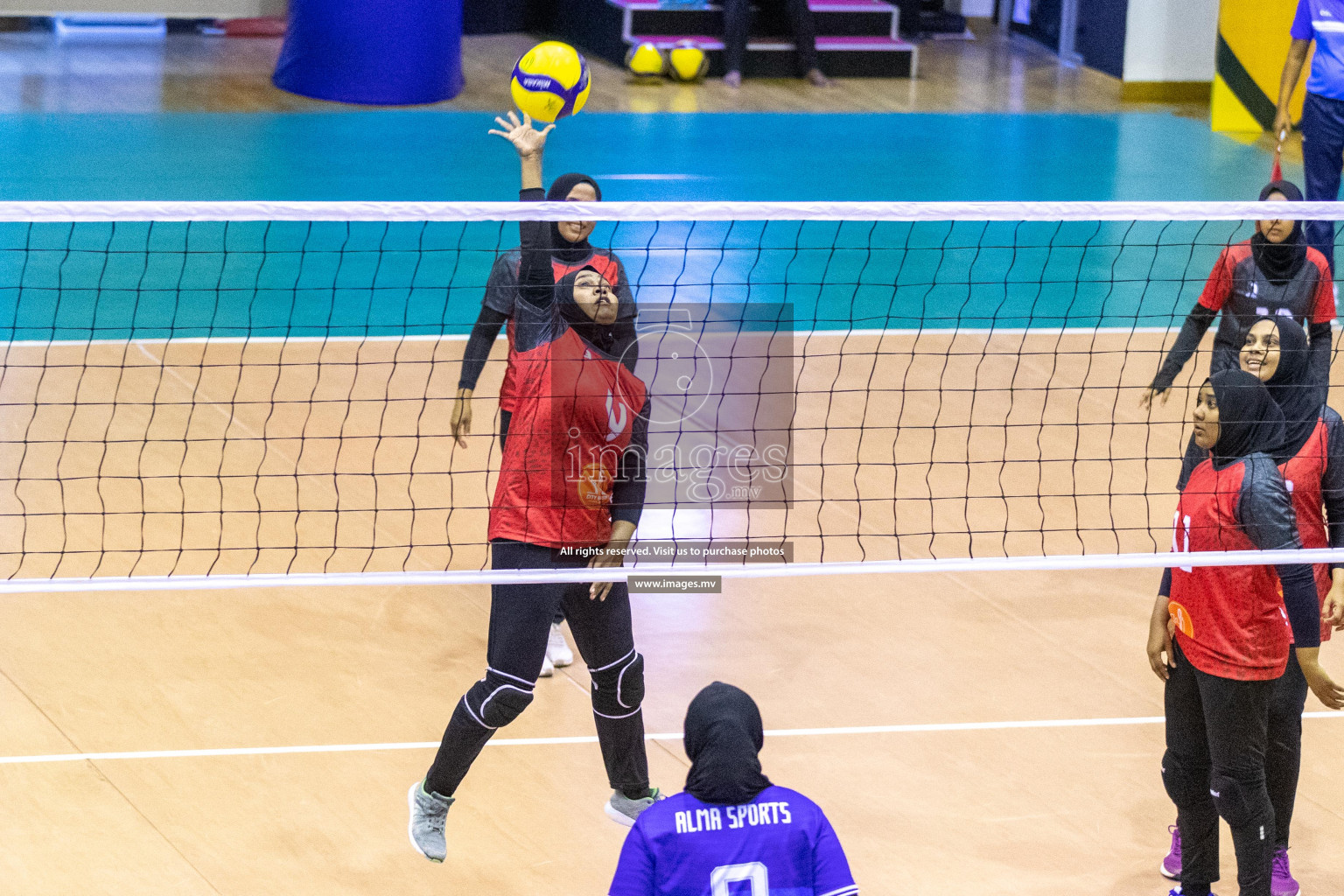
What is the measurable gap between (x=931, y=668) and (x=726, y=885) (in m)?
2.97

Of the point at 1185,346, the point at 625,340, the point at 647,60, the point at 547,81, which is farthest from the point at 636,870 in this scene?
the point at 647,60

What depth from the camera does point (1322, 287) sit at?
562 cm

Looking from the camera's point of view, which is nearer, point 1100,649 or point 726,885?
point 726,885

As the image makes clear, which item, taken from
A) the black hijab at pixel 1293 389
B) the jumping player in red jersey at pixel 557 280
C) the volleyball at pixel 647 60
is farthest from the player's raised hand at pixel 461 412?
the volleyball at pixel 647 60

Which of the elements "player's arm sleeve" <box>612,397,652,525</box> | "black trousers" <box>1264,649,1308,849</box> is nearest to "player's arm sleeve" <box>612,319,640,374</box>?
"player's arm sleeve" <box>612,397,652,525</box>

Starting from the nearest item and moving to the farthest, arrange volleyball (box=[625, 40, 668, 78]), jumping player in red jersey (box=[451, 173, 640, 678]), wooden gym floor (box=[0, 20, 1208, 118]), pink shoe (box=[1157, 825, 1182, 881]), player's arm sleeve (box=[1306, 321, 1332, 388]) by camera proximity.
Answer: pink shoe (box=[1157, 825, 1182, 881]) → jumping player in red jersey (box=[451, 173, 640, 678]) → player's arm sleeve (box=[1306, 321, 1332, 388]) → wooden gym floor (box=[0, 20, 1208, 118]) → volleyball (box=[625, 40, 668, 78])

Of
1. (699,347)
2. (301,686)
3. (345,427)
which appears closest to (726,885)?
(301,686)

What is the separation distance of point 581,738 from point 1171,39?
12728mm

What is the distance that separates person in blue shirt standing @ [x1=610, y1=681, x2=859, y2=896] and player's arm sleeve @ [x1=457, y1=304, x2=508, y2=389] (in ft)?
8.59

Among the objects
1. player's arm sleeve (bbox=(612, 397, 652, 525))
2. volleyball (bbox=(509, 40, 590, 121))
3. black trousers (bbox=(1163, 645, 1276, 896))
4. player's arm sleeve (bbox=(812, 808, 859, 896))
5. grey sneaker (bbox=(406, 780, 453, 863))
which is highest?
volleyball (bbox=(509, 40, 590, 121))

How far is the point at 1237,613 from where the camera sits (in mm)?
4156

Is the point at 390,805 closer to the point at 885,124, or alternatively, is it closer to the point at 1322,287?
the point at 1322,287

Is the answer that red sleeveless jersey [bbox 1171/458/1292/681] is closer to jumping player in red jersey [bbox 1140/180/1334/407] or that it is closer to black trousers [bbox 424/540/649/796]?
jumping player in red jersey [bbox 1140/180/1334/407]

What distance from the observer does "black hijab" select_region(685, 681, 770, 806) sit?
3.13m
